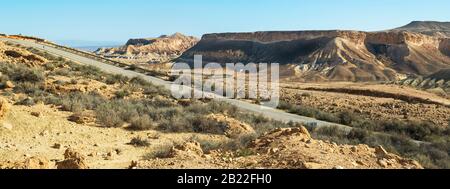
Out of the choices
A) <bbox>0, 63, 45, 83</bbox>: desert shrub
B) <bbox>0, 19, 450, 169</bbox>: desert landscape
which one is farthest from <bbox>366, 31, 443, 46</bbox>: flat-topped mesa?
<bbox>0, 63, 45, 83</bbox>: desert shrub

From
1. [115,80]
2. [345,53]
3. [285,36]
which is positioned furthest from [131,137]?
[285,36]

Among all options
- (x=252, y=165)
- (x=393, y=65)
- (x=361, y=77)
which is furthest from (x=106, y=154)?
(x=393, y=65)

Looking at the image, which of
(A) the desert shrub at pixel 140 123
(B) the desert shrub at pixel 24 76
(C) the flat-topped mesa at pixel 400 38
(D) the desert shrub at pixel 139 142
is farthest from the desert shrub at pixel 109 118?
(C) the flat-topped mesa at pixel 400 38

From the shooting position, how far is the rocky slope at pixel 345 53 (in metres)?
62.6

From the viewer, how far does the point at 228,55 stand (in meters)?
85.2

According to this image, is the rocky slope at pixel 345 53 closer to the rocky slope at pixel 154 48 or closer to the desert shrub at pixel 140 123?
the rocky slope at pixel 154 48

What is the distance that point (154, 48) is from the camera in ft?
427

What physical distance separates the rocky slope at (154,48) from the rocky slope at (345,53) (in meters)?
34.2

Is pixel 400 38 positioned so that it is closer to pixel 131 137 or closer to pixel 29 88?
pixel 29 88

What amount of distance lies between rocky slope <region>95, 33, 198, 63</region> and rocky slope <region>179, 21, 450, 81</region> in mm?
34212

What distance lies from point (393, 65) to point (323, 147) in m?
64.1
